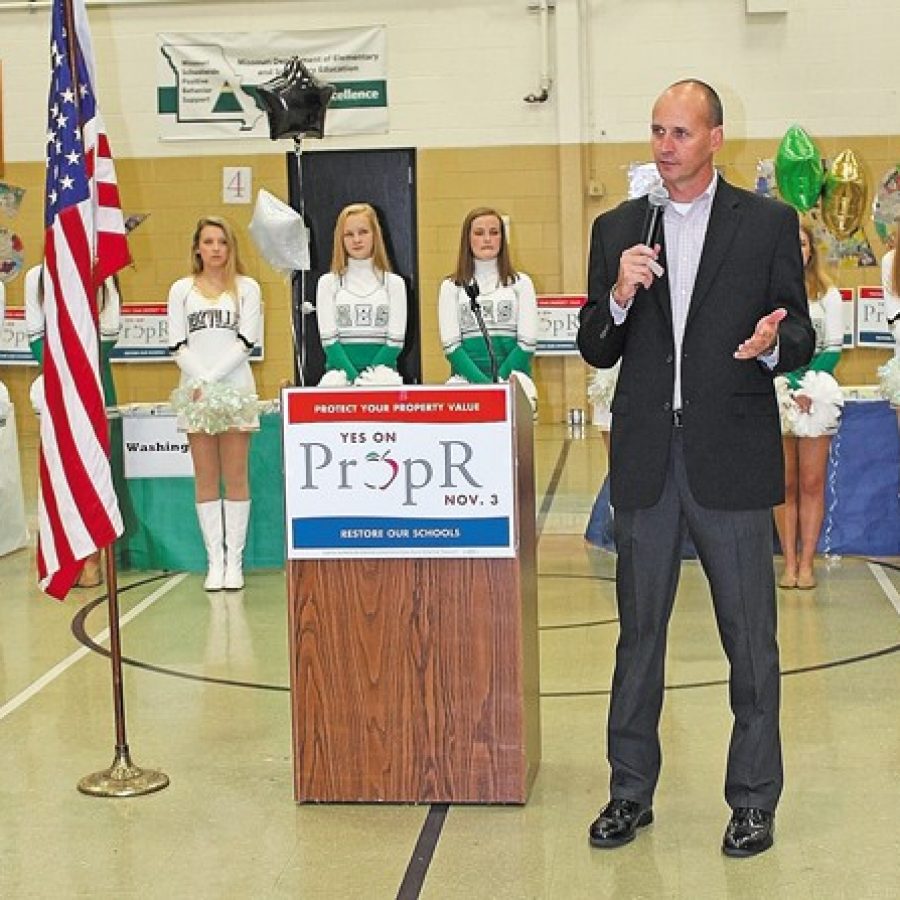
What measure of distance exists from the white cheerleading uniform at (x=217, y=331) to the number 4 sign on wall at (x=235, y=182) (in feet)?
22.8

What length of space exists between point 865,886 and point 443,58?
11.6 m

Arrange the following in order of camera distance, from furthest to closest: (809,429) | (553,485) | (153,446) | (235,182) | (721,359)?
(235,182) < (553,485) < (153,446) < (809,429) < (721,359)

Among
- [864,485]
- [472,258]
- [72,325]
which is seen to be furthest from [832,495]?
[72,325]

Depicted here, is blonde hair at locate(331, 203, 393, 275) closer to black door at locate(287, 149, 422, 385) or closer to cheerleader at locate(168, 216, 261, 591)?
cheerleader at locate(168, 216, 261, 591)

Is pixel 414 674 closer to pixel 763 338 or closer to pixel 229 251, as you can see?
pixel 763 338

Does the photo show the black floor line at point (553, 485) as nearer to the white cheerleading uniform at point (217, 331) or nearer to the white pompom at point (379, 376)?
the white pompom at point (379, 376)

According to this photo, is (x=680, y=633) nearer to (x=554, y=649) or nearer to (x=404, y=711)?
(x=554, y=649)

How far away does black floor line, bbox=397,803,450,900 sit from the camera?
379cm

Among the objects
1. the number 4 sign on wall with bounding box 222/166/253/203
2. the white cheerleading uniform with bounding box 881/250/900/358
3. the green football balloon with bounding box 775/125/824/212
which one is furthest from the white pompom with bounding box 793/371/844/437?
the number 4 sign on wall with bounding box 222/166/253/203

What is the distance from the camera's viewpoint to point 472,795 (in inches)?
172

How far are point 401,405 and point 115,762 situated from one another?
140cm

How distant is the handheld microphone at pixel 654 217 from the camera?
3762mm

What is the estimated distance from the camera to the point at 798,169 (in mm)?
8938

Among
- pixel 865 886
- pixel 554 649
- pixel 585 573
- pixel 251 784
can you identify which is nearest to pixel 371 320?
pixel 585 573
